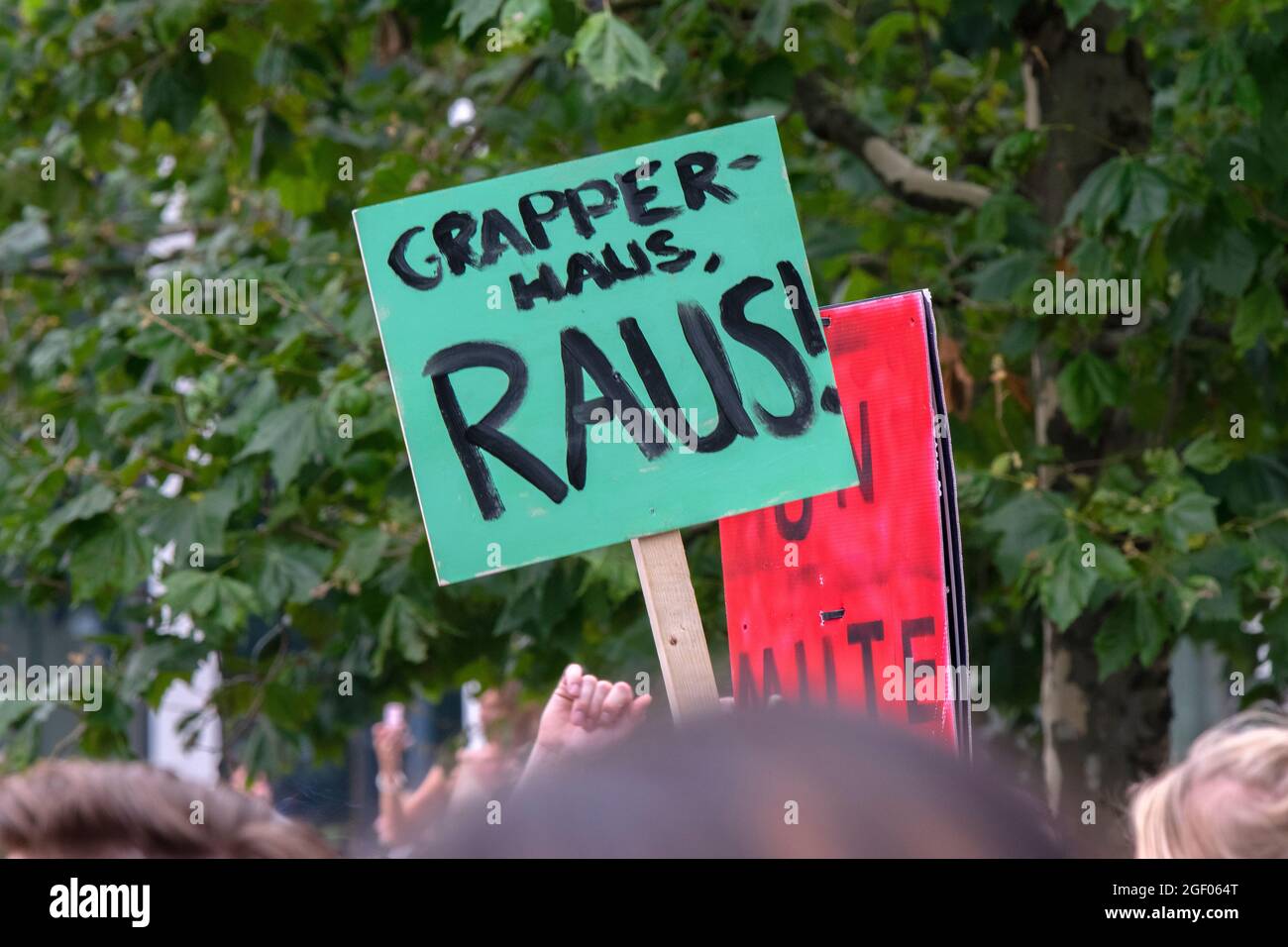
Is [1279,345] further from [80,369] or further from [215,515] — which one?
[80,369]

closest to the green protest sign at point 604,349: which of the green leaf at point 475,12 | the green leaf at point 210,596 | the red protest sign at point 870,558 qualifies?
the red protest sign at point 870,558

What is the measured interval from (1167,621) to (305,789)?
217cm

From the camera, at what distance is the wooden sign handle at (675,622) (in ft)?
6.72

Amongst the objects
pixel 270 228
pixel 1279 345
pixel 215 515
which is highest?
pixel 270 228

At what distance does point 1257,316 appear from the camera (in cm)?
317

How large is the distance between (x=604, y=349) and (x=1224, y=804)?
47.4 inches

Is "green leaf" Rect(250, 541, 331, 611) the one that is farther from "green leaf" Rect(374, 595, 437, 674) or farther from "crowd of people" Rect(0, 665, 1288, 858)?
"crowd of people" Rect(0, 665, 1288, 858)

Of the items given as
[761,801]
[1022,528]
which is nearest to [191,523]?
[1022,528]

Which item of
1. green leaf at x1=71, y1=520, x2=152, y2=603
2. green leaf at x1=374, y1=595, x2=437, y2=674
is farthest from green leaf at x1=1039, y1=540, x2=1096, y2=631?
green leaf at x1=71, y1=520, x2=152, y2=603

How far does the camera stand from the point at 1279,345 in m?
3.44

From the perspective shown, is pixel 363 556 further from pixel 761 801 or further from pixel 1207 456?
pixel 761 801

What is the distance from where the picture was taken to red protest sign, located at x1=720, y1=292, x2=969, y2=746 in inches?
89.6
